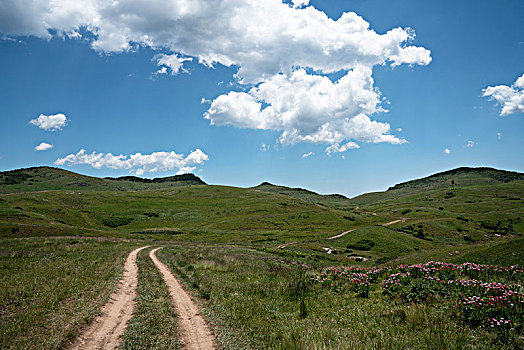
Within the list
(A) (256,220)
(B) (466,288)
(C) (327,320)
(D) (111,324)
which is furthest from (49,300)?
(A) (256,220)

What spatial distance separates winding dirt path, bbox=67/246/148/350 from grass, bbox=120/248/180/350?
298 millimetres

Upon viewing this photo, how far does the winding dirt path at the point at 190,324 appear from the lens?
893 cm

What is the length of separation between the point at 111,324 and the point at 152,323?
1.65 meters

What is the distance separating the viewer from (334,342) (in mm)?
8281

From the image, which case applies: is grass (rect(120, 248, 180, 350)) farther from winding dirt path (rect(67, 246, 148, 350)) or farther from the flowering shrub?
the flowering shrub

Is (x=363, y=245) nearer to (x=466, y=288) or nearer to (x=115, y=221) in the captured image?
(x=466, y=288)

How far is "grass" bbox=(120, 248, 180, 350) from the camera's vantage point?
342 inches

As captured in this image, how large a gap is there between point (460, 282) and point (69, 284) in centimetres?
2037

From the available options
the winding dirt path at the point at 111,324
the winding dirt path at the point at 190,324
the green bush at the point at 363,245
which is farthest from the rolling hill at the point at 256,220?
the winding dirt path at the point at 111,324

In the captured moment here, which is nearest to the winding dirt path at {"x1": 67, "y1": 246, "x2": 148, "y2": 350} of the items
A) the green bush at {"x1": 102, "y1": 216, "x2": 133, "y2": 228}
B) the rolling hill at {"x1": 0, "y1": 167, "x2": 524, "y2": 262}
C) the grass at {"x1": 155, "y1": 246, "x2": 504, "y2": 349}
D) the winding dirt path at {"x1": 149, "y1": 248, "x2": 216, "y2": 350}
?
the winding dirt path at {"x1": 149, "y1": 248, "x2": 216, "y2": 350}

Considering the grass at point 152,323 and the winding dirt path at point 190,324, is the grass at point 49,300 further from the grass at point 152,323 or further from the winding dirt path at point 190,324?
the winding dirt path at point 190,324

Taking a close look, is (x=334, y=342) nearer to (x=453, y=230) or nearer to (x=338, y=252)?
(x=338, y=252)

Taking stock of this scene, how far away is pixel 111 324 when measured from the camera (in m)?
10.3

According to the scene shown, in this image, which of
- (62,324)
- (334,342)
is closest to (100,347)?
(62,324)
